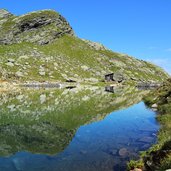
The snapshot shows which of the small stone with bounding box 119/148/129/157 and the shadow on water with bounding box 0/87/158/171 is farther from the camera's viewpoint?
the small stone with bounding box 119/148/129/157

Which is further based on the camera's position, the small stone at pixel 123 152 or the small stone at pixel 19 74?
the small stone at pixel 19 74

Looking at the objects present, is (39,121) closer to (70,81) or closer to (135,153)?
(135,153)

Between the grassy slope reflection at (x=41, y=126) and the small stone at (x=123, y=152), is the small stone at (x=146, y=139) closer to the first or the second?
Answer: the small stone at (x=123, y=152)

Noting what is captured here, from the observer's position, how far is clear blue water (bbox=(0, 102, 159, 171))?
2558 centimetres

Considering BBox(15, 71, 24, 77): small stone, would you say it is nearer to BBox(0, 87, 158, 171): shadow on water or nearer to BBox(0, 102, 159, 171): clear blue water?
BBox(0, 87, 158, 171): shadow on water

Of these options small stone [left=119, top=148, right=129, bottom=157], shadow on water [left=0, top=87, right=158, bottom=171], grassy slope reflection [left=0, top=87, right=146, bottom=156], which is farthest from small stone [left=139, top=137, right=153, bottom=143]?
grassy slope reflection [left=0, top=87, right=146, bottom=156]

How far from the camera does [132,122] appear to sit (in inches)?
1977

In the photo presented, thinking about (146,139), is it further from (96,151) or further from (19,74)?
(19,74)

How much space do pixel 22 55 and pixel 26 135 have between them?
16109 centimetres

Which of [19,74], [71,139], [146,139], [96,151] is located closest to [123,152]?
[96,151]

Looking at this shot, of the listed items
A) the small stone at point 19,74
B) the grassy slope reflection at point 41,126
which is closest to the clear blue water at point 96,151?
the grassy slope reflection at point 41,126

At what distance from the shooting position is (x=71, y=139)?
36.2 metres

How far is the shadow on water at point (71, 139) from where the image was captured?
26.5 m

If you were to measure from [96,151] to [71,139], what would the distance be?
20.0 ft
